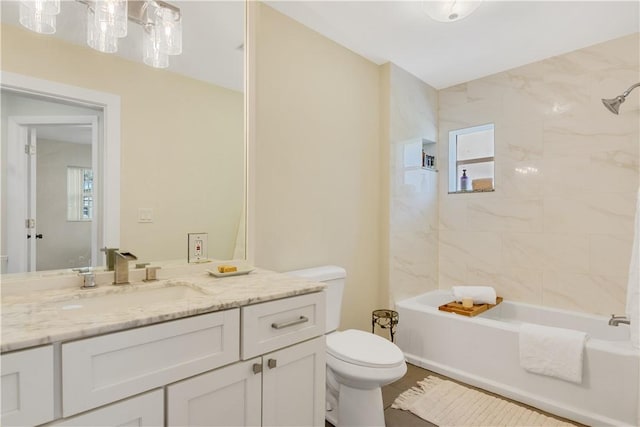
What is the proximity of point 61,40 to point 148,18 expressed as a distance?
38 cm

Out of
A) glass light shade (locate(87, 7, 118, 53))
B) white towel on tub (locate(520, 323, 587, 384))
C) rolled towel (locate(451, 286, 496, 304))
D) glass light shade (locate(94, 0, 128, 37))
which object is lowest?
white towel on tub (locate(520, 323, 587, 384))

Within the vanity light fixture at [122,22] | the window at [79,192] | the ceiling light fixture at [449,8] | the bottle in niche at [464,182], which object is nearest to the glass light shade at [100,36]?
the vanity light fixture at [122,22]

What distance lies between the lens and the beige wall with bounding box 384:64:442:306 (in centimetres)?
267

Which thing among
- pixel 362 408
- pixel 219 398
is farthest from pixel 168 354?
pixel 362 408

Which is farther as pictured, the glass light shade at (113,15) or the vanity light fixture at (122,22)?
the glass light shade at (113,15)

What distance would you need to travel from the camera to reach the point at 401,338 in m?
2.67

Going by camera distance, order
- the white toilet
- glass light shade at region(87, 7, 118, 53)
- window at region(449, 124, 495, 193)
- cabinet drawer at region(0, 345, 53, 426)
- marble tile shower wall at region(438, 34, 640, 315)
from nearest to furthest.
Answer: cabinet drawer at region(0, 345, 53, 426)
glass light shade at region(87, 7, 118, 53)
the white toilet
marble tile shower wall at region(438, 34, 640, 315)
window at region(449, 124, 495, 193)

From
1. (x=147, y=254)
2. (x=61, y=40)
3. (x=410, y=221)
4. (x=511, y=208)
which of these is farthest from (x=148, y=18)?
(x=511, y=208)

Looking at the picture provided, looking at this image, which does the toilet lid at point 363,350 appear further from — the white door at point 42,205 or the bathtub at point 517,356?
the white door at point 42,205

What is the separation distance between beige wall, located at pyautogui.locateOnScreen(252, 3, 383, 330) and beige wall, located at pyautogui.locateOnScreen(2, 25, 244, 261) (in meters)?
0.20

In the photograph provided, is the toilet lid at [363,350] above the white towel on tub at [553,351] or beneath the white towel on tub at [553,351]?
above

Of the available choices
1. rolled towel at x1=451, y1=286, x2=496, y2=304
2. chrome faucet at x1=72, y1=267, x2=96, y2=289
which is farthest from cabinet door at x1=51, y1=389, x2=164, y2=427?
rolled towel at x1=451, y1=286, x2=496, y2=304

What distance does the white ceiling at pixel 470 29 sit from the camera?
196cm

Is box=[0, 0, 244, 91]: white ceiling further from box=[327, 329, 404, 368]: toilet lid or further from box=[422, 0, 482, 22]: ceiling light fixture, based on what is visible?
box=[327, 329, 404, 368]: toilet lid
